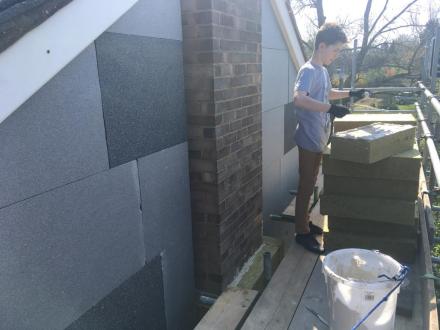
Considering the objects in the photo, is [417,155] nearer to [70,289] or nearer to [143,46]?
[143,46]

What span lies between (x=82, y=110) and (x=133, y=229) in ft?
2.73

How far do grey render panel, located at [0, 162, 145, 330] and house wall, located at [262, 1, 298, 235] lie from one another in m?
2.52

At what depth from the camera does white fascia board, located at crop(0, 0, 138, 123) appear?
1.42 m

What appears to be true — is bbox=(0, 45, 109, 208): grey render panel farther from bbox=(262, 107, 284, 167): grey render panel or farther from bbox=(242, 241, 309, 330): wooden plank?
bbox=(262, 107, 284, 167): grey render panel

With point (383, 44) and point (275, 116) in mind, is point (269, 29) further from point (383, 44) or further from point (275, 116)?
point (383, 44)

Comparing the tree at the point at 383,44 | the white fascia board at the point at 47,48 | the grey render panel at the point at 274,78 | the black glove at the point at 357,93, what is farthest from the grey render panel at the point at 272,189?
the tree at the point at 383,44

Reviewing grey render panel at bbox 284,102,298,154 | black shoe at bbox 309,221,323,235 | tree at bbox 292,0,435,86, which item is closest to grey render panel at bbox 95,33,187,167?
black shoe at bbox 309,221,323,235

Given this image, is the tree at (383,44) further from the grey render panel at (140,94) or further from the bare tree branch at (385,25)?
the grey render panel at (140,94)

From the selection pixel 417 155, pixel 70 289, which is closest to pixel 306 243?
pixel 417 155

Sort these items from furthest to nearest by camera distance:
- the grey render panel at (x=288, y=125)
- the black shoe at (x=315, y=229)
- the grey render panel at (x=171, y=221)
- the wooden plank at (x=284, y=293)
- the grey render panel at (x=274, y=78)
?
the grey render panel at (x=288, y=125), the grey render panel at (x=274, y=78), the black shoe at (x=315, y=229), the wooden plank at (x=284, y=293), the grey render panel at (x=171, y=221)

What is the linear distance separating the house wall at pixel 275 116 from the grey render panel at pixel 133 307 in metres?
2.15

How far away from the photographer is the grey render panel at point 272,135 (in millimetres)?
4594

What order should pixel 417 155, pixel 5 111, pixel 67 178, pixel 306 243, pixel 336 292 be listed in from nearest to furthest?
1. pixel 5 111
2. pixel 67 178
3. pixel 336 292
4. pixel 417 155
5. pixel 306 243

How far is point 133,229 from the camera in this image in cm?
244
